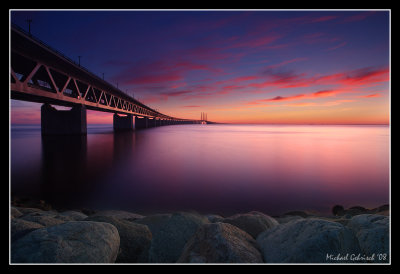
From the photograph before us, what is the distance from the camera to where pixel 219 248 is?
243 cm

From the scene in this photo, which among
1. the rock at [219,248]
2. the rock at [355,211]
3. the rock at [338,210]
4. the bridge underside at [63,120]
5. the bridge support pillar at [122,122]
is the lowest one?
the rock at [338,210]

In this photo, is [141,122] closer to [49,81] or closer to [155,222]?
[49,81]

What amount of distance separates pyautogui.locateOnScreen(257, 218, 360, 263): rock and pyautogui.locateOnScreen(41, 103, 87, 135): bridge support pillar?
101 ft

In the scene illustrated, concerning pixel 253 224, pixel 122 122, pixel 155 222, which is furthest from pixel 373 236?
pixel 122 122

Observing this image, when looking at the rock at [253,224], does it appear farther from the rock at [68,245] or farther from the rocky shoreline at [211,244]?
the rock at [68,245]

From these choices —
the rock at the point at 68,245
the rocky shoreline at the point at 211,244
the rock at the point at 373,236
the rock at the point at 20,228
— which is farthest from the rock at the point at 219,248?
the rock at the point at 20,228

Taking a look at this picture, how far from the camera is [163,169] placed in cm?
1162

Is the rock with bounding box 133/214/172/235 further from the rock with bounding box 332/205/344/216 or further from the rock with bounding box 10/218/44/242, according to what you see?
the rock with bounding box 332/205/344/216

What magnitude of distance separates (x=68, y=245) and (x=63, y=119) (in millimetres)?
30349

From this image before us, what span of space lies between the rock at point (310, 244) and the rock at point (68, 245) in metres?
2.28

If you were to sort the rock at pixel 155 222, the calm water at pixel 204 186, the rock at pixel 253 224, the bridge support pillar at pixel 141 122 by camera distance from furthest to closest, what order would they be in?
the bridge support pillar at pixel 141 122, the calm water at pixel 204 186, the rock at pixel 253 224, the rock at pixel 155 222

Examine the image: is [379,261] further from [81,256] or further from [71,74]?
[71,74]

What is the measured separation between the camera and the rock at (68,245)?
2.38m
